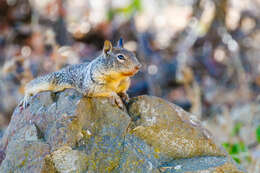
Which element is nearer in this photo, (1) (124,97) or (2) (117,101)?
(2) (117,101)

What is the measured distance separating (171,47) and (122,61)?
807 cm

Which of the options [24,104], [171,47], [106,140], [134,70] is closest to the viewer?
[106,140]

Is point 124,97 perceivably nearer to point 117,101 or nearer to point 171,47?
point 117,101

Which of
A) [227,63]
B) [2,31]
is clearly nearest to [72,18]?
[2,31]

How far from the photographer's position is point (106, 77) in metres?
4.11

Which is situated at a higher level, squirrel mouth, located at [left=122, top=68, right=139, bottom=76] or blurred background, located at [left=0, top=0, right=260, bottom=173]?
blurred background, located at [left=0, top=0, right=260, bottom=173]

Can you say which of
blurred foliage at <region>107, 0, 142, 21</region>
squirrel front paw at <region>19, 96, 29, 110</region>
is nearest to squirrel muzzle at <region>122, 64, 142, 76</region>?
squirrel front paw at <region>19, 96, 29, 110</region>

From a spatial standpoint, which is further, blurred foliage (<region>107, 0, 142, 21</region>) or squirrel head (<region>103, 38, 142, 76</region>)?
blurred foliage (<region>107, 0, 142, 21</region>)

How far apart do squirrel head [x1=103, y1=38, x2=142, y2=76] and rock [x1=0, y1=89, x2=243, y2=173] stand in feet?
1.01

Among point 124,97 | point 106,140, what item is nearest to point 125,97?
point 124,97

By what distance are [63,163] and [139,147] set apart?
2.22 ft

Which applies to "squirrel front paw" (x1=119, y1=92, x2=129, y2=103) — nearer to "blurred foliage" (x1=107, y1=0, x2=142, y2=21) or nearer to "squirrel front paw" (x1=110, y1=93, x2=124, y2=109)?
"squirrel front paw" (x1=110, y1=93, x2=124, y2=109)

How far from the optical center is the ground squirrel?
3867 millimetres

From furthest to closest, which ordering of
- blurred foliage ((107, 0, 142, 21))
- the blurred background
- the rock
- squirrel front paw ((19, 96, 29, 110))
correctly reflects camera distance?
blurred foliage ((107, 0, 142, 21)), the blurred background, squirrel front paw ((19, 96, 29, 110)), the rock
